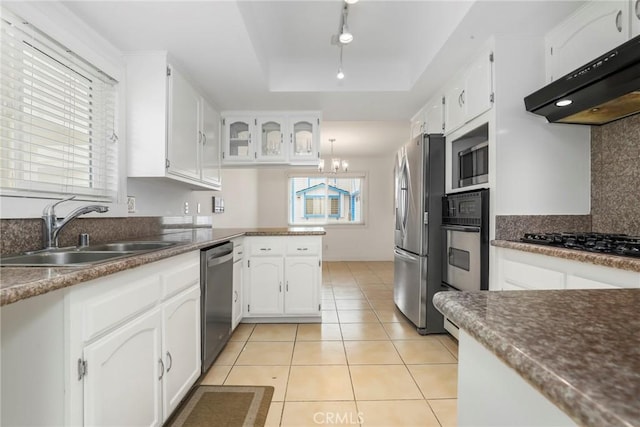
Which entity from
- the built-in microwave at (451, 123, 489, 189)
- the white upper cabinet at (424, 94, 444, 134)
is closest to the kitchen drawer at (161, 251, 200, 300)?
the built-in microwave at (451, 123, 489, 189)

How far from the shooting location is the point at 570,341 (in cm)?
41

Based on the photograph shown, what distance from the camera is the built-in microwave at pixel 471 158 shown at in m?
2.25

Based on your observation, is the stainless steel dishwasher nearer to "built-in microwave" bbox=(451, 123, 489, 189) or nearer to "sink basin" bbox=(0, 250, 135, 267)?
"sink basin" bbox=(0, 250, 135, 267)

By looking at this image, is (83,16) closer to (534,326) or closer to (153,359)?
(153,359)

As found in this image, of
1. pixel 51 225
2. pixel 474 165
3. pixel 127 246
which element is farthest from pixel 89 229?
pixel 474 165

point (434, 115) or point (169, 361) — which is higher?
point (434, 115)

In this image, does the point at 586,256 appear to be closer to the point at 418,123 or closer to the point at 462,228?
the point at 462,228

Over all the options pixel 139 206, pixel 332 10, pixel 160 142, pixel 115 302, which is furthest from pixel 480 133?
pixel 139 206

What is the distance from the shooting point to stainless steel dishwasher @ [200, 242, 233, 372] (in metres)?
1.95

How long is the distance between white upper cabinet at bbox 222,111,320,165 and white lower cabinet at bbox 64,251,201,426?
187 centimetres

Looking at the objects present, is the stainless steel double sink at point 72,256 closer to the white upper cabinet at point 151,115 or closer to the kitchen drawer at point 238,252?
the white upper cabinet at point 151,115

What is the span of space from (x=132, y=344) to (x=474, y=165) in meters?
2.40

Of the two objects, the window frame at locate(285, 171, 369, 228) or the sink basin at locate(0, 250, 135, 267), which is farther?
the window frame at locate(285, 171, 369, 228)

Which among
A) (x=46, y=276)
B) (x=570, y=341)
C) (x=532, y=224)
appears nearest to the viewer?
(x=570, y=341)
